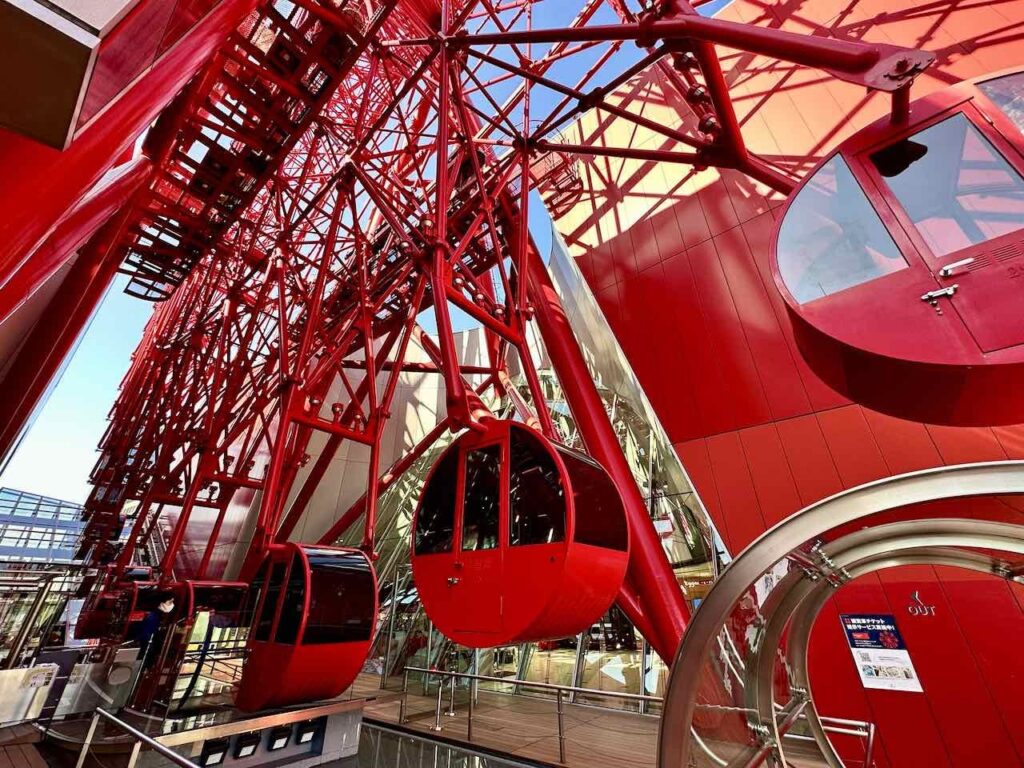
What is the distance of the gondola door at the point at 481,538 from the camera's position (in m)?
4.78

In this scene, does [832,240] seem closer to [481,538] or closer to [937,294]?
[937,294]

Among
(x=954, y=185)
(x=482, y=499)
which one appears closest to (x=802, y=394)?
(x=954, y=185)

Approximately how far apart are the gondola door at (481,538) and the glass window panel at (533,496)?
0.12 metres

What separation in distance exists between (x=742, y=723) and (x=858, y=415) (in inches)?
252

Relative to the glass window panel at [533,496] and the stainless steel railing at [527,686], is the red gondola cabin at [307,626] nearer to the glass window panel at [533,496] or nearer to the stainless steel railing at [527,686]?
the stainless steel railing at [527,686]

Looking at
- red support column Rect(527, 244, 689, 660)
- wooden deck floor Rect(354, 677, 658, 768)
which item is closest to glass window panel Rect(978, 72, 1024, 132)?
red support column Rect(527, 244, 689, 660)

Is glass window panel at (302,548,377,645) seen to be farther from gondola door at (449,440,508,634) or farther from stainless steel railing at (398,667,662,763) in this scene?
gondola door at (449,440,508,634)

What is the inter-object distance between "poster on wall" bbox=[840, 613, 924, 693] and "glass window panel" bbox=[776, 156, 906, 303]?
5473 millimetres

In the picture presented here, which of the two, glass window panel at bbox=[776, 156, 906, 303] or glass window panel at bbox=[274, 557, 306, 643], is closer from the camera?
glass window panel at bbox=[776, 156, 906, 303]

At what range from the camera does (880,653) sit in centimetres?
682

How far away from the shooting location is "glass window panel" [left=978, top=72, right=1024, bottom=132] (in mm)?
4047

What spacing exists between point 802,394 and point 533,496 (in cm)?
640

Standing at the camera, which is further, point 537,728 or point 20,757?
point 537,728

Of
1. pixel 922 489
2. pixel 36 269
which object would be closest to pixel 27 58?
pixel 36 269
